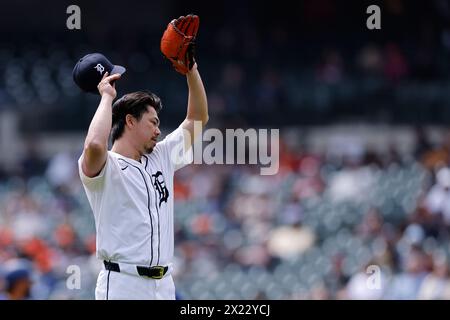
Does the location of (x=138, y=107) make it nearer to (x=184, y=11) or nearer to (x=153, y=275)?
(x=153, y=275)

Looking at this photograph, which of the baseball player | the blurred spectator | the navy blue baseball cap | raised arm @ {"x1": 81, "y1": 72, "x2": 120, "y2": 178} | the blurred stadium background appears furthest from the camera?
the blurred stadium background

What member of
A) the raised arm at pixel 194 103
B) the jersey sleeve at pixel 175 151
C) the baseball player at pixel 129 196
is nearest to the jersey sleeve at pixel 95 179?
the baseball player at pixel 129 196

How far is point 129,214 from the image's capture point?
4113 millimetres

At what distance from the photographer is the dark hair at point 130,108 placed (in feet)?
14.0

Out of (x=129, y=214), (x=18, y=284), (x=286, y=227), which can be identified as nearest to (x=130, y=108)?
(x=129, y=214)

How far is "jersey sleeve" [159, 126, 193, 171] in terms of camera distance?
174 inches

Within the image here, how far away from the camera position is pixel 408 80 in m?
12.0

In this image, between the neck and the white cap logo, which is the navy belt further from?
the white cap logo

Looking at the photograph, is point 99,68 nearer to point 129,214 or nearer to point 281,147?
point 129,214

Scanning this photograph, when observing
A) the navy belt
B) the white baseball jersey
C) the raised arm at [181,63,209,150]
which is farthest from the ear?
the navy belt

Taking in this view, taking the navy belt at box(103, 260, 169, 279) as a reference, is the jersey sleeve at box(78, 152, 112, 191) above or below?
above

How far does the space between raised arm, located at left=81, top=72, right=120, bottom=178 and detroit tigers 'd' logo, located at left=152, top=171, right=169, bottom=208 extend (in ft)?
0.94

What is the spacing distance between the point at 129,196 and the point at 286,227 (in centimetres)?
546
